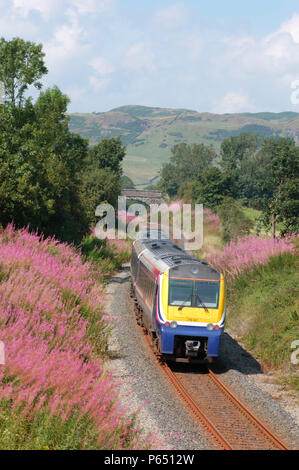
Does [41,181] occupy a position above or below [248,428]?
above

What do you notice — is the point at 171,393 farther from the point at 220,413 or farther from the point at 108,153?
the point at 108,153

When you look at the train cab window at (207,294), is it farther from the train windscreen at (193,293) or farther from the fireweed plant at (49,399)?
the fireweed plant at (49,399)

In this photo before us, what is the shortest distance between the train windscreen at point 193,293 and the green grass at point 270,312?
303cm

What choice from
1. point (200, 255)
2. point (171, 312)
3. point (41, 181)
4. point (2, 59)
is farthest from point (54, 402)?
point (200, 255)

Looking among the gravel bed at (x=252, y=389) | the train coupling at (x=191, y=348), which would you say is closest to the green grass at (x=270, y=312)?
the gravel bed at (x=252, y=389)

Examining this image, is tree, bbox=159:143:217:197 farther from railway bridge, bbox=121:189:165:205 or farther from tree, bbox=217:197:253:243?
tree, bbox=217:197:253:243

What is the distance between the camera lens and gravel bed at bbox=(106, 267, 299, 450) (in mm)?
9453

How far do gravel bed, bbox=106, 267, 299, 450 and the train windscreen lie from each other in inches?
82.8

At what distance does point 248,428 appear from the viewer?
10.1m

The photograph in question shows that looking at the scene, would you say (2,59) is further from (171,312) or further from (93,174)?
(93,174)

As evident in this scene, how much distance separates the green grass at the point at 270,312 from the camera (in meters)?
14.5

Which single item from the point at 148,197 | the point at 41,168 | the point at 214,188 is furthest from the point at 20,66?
the point at 148,197

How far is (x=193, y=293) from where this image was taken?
13320 millimetres

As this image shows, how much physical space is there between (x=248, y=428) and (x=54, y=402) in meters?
4.93
